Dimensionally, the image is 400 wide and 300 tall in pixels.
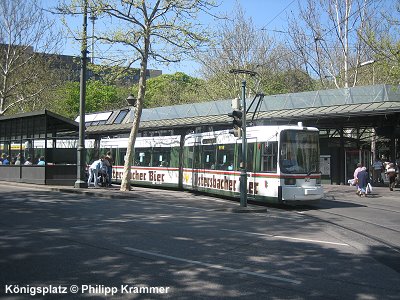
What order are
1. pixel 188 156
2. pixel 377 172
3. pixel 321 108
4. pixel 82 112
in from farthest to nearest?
pixel 377 172
pixel 321 108
pixel 188 156
pixel 82 112

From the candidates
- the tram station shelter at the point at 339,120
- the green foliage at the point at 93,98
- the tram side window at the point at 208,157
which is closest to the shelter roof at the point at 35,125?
the tram station shelter at the point at 339,120

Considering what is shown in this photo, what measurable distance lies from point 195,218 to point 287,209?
16.7 ft

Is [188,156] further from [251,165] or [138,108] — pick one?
[251,165]

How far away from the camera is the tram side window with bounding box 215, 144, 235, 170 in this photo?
1819 cm

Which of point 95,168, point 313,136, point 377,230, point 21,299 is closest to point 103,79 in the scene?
point 95,168

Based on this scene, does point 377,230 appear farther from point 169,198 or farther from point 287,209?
point 169,198

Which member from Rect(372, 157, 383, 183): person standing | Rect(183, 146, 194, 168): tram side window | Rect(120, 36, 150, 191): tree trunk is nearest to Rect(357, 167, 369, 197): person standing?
Rect(372, 157, 383, 183): person standing

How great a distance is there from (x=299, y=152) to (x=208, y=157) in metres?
5.25

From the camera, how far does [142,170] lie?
26047 mm

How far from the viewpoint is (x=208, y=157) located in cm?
2009

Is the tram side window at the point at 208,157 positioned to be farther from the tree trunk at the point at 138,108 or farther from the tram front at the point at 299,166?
the tram front at the point at 299,166

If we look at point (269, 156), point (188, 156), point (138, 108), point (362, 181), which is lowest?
point (362, 181)

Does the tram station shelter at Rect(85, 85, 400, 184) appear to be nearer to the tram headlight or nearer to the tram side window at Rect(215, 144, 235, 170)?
the tram side window at Rect(215, 144, 235, 170)

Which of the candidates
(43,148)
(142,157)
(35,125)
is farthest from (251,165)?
(35,125)
